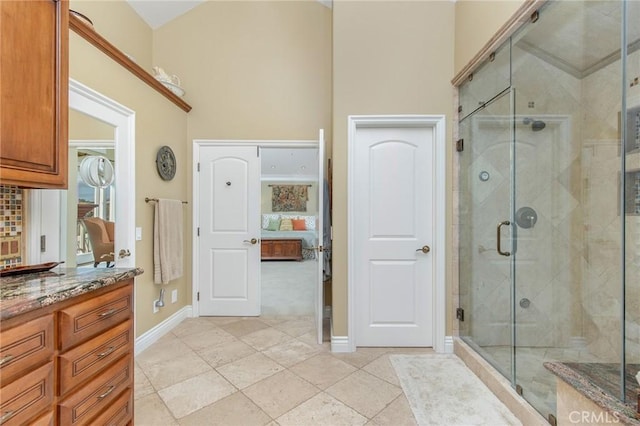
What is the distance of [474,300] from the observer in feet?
7.42

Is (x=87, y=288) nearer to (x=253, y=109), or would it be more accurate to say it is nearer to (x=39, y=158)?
(x=39, y=158)

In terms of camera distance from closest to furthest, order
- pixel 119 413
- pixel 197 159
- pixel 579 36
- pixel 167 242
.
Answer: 1. pixel 119 413
2. pixel 579 36
3. pixel 167 242
4. pixel 197 159

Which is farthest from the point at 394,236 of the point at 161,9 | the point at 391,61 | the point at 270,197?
the point at 270,197

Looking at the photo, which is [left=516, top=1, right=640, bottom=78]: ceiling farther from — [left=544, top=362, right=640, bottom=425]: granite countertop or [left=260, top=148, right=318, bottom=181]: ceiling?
[left=260, top=148, right=318, bottom=181]: ceiling

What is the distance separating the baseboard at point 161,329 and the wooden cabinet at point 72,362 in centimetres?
115

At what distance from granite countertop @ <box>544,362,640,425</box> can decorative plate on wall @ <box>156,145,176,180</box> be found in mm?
3127

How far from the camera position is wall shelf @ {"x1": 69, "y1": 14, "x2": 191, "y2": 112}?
1786 mm

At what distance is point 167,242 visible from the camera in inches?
105

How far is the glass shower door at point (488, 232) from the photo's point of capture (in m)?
2.00

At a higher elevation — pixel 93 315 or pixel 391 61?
pixel 391 61

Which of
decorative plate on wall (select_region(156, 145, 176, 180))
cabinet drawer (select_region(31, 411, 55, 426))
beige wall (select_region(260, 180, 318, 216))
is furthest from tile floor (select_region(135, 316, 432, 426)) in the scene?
beige wall (select_region(260, 180, 318, 216))

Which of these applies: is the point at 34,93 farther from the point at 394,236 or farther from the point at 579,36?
the point at 579,36

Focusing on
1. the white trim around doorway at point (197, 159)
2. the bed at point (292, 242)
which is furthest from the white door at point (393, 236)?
the bed at point (292, 242)

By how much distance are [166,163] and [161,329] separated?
5.49 ft
